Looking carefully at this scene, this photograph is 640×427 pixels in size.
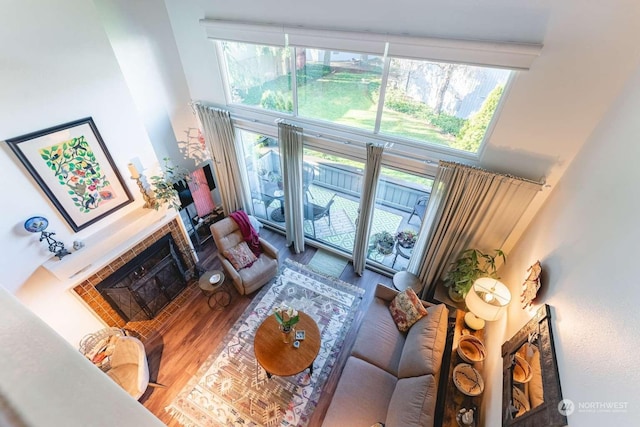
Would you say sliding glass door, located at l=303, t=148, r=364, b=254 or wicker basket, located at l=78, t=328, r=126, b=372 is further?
sliding glass door, located at l=303, t=148, r=364, b=254

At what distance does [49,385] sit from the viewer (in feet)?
1.40

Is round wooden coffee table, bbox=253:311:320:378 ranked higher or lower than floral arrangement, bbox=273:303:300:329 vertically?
lower

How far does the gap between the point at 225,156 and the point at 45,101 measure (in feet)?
7.39

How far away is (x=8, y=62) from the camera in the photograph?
2225 millimetres

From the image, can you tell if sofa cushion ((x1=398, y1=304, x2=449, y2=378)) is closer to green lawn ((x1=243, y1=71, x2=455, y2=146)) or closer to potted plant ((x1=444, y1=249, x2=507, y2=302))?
potted plant ((x1=444, y1=249, x2=507, y2=302))

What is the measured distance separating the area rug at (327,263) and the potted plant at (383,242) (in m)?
0.59

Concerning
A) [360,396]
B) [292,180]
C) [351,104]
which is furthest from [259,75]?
[360,396]

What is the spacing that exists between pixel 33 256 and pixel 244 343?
2.42 metres

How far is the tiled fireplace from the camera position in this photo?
311 centimetres

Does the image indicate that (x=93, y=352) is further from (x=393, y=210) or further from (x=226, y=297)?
(x=393, y=210)

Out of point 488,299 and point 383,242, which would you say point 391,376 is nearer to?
point 488,299

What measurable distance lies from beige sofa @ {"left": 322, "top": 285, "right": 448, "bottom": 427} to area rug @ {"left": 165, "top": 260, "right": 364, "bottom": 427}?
57cm
